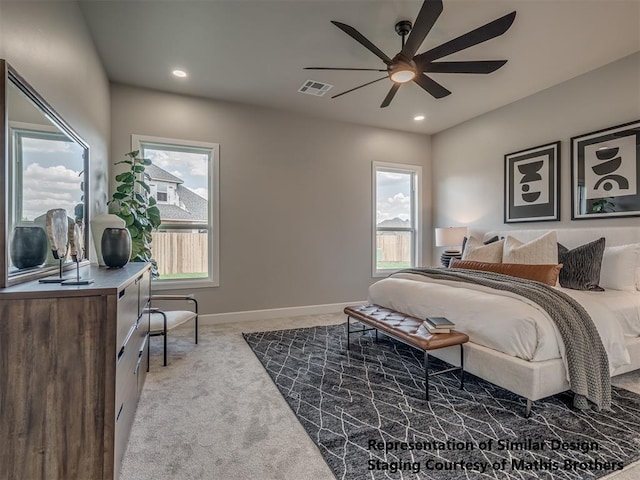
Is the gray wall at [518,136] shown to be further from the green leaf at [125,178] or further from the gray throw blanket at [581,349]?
the green leaf at [125,178]

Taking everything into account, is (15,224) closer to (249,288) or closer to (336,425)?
(336,425)

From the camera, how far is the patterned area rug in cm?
158

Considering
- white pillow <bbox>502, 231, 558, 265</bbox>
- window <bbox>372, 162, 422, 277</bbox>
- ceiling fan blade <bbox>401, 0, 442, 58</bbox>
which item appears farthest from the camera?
window <bbox>372, 162, 422, 277</bbox>

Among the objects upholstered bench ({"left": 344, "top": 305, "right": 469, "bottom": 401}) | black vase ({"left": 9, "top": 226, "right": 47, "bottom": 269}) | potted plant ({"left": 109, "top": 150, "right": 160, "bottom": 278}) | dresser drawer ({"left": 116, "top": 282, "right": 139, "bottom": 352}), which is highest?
potted plant ({"left": 109, "top": 150, "right": 160, "bottom": 278})

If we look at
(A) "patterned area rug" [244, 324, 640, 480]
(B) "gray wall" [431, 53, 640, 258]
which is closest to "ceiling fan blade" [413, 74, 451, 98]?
(B) "gray wall" [431, 53, 640, 258]

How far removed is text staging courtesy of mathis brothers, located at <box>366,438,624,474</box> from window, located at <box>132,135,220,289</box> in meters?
3.08

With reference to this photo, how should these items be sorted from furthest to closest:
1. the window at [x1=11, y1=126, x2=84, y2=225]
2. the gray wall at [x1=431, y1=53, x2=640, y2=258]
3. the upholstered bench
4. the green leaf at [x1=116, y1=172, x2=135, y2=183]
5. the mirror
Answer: the green leaf at [x1=116, y1=172, x2=135, y2=183] → the gray wall at [x1=431, y1=53, x2=640, y2=258] → the upholstered bench → the window at [x1=11, y1=126, x2=84, y2=225] → the mirror

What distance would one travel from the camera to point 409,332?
8.00 feet

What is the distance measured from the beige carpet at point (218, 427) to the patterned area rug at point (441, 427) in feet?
0.36

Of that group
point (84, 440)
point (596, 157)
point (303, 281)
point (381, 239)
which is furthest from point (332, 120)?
point (84, 440)

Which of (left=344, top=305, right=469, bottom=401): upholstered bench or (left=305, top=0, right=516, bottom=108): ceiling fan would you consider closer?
(left=305, top=0, right=516, bottom=108): ceiling fan

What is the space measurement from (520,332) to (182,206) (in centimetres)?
384

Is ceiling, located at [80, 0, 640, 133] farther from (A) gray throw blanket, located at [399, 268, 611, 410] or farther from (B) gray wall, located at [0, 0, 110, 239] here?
(A) gray throw blanket, located at [399, 268, 611, 410]

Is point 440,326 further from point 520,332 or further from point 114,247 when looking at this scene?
point 114,247
